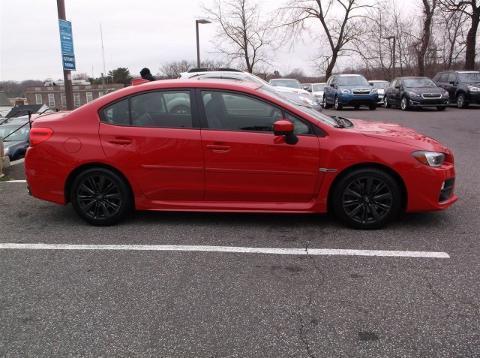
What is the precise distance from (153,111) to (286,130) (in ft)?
4.75

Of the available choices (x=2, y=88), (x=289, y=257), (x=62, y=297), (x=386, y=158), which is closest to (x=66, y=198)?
(x=62, y=297)

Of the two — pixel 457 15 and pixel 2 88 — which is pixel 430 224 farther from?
pixel 2 88

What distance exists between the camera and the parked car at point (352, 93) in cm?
2194

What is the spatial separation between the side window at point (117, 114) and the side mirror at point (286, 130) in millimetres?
1600

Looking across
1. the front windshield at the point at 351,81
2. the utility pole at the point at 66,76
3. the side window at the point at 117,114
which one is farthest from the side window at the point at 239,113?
the front windshield at the point at 351,81

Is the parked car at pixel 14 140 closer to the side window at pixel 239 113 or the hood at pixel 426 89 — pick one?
the side window at pixel 239 113

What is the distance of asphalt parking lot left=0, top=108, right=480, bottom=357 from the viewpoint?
2.92 m

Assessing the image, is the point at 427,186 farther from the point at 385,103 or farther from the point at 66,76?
the point at 385,103

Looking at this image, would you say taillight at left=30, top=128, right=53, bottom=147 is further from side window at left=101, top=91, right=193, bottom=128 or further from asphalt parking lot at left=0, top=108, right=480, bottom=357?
asphalt parking lot at left=0, top=108, right=480, bottom=357

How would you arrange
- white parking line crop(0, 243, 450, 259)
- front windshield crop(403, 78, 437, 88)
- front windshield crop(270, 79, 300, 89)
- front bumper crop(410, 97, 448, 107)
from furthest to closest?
front windshield crop(403, 78, 437, 88) < front bumper crop(410, 97, 448, 107) < front windshield crop(270, 79, 300, 89) < white parking line crop(0, 243, 450, 259)

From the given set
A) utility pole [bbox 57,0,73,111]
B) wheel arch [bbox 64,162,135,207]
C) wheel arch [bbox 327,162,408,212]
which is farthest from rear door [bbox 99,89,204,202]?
utility pole [bbox 57,0,73,111]

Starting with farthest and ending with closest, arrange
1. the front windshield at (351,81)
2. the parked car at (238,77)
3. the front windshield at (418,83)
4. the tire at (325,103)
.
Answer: the tire at (325,103), the front windshield at (351,81), the front windshield at (418,83), the parked car at (238,77)

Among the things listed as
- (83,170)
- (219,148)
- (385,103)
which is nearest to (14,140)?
(83,170)

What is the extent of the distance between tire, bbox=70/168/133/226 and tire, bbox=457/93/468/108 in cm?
2038
